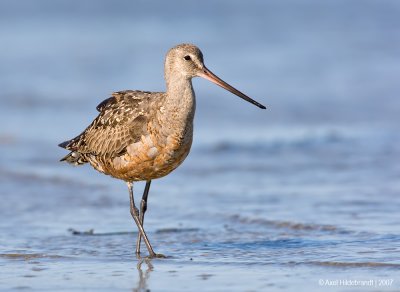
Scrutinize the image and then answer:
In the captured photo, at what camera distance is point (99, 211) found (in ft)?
35.3

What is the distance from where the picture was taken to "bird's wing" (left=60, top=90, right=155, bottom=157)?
28.9 ft

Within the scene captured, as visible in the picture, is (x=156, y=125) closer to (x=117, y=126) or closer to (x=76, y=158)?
(x=117, y=126)

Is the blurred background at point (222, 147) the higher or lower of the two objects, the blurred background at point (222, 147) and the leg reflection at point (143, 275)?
the higher

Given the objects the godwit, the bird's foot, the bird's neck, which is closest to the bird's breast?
the godwit

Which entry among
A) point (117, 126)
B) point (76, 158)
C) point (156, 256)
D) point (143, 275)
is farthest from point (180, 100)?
point (76, 158)

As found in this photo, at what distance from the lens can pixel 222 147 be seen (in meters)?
13.8

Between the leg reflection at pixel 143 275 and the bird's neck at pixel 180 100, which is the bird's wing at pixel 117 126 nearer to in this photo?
the bird's neck at pixel 180 100

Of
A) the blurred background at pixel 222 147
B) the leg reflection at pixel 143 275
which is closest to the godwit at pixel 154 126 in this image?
the leg reflection at pixel 143 275

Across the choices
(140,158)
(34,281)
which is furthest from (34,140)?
(34,281)

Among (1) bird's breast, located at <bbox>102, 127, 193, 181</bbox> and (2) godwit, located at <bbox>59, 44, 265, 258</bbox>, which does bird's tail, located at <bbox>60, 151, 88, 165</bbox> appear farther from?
(1) bird's breast, located at <bbox>102, 127, 193, 181</bbox>

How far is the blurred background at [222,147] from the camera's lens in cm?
834

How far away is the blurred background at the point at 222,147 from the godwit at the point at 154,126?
0.75 meters

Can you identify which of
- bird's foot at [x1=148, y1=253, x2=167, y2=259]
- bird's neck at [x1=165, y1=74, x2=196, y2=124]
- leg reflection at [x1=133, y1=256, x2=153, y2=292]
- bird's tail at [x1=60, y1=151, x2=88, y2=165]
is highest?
bird's neck at [x1=165, y1=74, x2=196, y2=124]

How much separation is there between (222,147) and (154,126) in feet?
17.0
